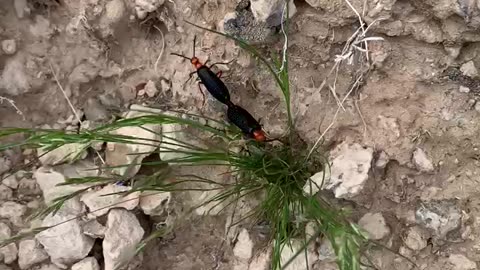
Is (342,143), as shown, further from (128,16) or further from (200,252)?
(128,16)

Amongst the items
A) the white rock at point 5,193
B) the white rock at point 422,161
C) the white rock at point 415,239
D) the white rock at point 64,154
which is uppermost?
the white rock at point 64,154

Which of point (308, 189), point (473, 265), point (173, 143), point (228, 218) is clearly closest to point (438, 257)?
point (473, 265)

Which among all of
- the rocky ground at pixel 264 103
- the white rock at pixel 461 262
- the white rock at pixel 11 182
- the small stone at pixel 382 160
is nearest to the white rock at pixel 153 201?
the rocky ground at pixel 264 103

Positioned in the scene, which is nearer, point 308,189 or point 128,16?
point 308,189

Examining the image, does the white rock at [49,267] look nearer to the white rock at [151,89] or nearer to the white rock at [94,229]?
the white rock at [94,229]

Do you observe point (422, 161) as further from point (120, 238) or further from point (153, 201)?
point (120, 238)

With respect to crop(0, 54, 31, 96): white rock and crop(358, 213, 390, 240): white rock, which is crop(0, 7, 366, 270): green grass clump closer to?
crop(358, 213, 390, 240): white rock

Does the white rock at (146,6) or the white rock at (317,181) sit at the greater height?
the white rock at (146,6)
